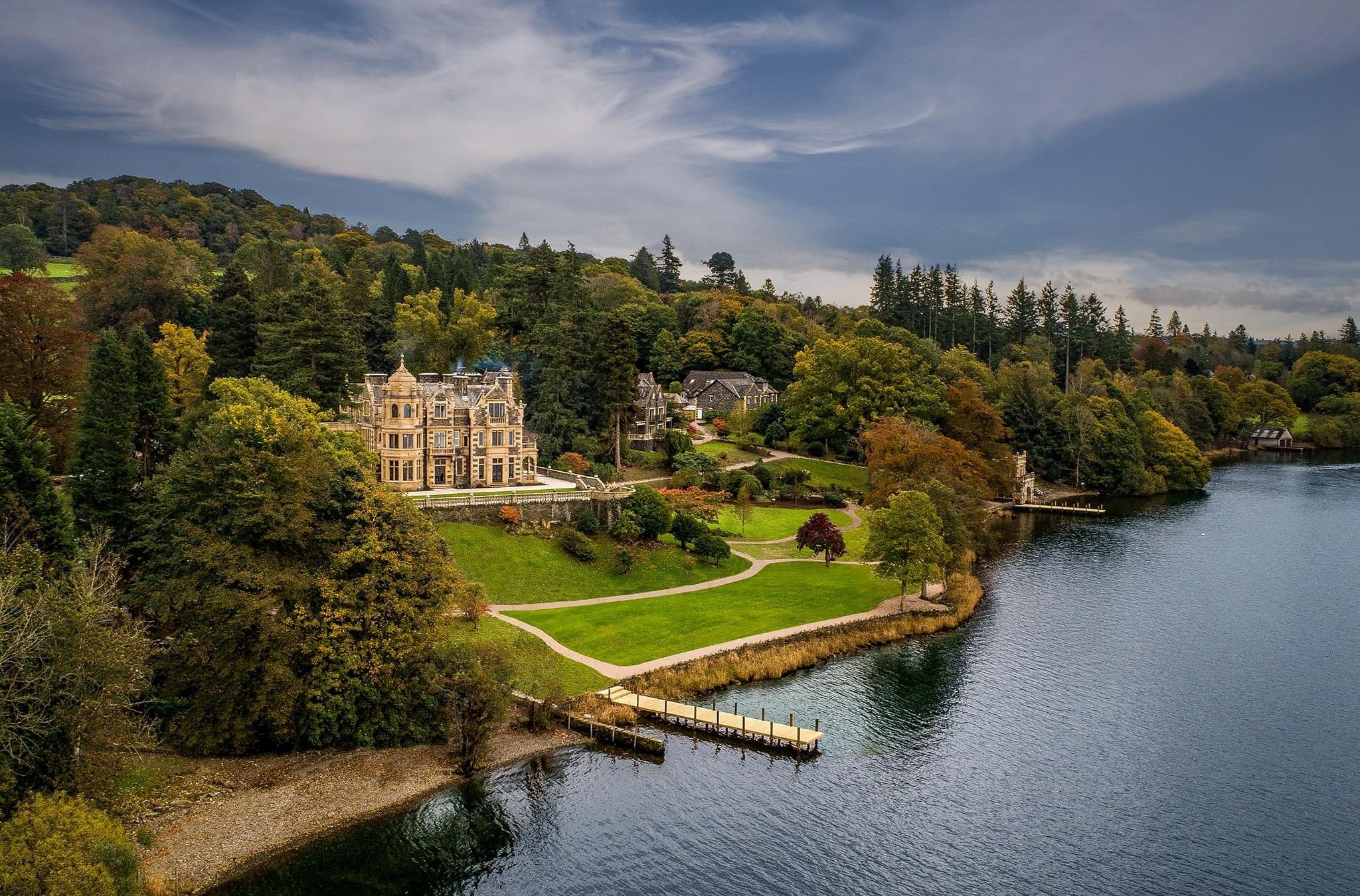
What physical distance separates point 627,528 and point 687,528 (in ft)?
14.3

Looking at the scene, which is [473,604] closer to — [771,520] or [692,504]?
[692,504]

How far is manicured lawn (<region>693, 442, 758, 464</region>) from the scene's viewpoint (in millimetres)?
99188

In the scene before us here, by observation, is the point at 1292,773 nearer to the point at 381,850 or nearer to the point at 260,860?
the point at 381,850

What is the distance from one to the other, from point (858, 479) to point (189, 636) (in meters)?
73.4

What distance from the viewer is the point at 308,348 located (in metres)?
71.6

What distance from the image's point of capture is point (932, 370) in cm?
12369

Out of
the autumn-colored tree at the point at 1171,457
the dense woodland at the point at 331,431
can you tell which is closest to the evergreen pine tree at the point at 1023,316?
the dense woodland at the point at 331,431

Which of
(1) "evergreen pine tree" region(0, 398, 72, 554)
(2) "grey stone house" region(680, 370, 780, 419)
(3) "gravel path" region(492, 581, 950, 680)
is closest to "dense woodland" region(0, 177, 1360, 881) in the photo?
(1) "evergreen pine tree" region(0, 398, 72, 554)

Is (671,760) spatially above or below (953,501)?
below

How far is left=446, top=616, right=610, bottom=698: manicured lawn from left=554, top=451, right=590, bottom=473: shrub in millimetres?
27680

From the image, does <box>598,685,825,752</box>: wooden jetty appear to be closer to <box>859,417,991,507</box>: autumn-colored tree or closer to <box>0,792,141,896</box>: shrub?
<box>0,792,141,896</box>: shrub

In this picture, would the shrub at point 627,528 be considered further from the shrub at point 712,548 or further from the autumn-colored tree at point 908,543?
the autumn-colored tree at point 908,543

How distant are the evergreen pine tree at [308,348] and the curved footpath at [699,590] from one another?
2945 cm

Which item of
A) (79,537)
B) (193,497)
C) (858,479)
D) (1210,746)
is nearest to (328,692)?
(193,497)
